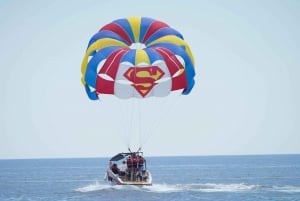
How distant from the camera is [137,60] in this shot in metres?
30.7

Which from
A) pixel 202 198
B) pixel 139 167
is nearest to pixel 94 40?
pixel 139 167

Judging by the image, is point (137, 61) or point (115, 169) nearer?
point (137, 61)

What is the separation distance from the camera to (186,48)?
1262 inches

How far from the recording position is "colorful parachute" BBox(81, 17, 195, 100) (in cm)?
3095

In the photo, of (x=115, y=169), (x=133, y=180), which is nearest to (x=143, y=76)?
(x=133, y=180)

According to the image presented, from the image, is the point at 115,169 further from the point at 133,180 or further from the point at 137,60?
the point at 137,60

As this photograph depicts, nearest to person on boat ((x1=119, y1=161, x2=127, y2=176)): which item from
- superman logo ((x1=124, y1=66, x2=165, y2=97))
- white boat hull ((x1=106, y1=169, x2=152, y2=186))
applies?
white boat hull ((x1=106, y1=169, x2=152, y2=186))

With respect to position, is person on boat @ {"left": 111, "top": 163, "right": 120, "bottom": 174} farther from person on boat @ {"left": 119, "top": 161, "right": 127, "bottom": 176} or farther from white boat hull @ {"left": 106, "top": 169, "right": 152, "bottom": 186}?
white boat hull @ {"left": 106, "top": 169, "right": 152, "bottom": 186}

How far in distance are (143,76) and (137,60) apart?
89 cm

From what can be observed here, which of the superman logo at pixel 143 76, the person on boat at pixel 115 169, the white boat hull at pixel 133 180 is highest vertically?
the superman logo at pixel 143 76

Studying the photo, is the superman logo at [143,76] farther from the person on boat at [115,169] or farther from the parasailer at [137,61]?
the person on boat at [115,169]

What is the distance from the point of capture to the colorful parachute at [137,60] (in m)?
31.0

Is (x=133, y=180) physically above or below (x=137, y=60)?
below

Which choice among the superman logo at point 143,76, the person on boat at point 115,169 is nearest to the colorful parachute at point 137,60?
the superman logo at point 143,76
